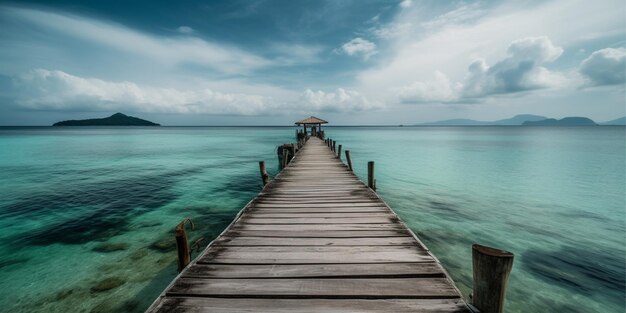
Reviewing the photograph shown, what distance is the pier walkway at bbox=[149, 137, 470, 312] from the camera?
250 cm

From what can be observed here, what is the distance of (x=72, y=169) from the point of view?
19.1m

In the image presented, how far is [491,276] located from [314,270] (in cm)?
177

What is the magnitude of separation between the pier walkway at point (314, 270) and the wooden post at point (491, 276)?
0.79 feet

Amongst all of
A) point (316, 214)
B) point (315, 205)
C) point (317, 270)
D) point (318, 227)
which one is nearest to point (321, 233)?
point (318, 227)

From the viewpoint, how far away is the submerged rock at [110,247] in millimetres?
6985

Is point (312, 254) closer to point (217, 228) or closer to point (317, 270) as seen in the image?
point (317, 270)

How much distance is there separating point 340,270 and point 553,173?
78.4ft

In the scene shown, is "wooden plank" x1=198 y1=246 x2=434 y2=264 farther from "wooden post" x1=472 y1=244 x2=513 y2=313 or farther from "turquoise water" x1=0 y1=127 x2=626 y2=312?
"turquoise water" x1=0 y1=127 x2=626 y2=312

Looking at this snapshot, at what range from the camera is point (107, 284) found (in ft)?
18.4

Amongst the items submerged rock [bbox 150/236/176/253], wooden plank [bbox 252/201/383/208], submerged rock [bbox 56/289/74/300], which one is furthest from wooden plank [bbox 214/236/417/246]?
submerged rock [bbox 150/236/176/253]

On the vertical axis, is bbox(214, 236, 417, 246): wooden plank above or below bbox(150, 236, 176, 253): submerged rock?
above

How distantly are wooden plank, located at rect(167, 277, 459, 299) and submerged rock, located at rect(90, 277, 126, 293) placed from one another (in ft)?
13.7

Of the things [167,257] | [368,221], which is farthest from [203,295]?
[167,257]

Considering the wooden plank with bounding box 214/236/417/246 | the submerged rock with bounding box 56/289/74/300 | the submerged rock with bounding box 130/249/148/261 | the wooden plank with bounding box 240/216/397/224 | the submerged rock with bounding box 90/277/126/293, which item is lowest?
the submerged rock with bounding box 56/289/74/300
